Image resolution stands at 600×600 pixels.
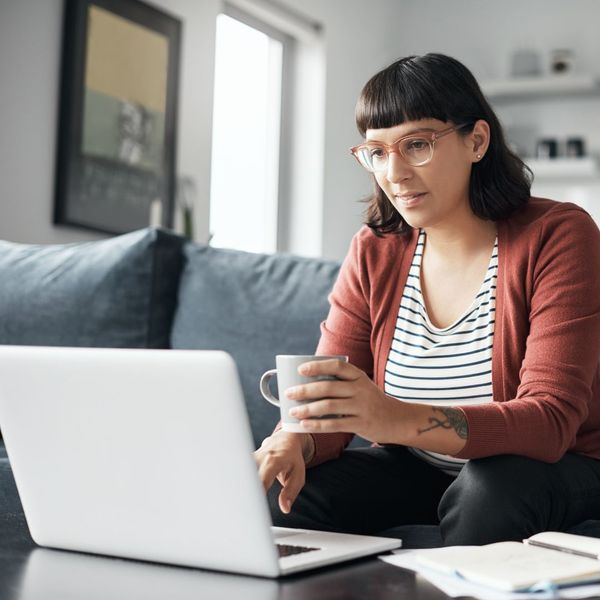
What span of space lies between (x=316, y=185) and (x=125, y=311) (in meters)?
2.66

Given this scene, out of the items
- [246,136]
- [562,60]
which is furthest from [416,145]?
[562,60]

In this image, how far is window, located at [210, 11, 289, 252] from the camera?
4.34 m

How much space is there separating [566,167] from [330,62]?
1.18 metres

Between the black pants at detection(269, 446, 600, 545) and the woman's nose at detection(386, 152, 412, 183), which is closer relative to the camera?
the black pants at detection(269, 446, 600, 545)

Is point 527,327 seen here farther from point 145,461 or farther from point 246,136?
point 246,136

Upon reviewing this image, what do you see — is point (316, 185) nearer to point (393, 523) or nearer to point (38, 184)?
point (38, 184)

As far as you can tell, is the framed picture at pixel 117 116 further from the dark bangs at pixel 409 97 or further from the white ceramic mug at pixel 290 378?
the white ceramic mug at pixel 290 378

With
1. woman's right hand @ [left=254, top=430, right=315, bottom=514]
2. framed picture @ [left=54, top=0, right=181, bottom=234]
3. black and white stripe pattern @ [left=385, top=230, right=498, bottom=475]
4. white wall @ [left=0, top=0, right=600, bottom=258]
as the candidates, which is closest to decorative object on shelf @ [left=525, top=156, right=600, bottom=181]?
white wall @ [left=0, top=0, right=600, bottom=258]

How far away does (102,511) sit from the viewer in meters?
1.06

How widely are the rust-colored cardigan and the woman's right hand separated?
0.43ft

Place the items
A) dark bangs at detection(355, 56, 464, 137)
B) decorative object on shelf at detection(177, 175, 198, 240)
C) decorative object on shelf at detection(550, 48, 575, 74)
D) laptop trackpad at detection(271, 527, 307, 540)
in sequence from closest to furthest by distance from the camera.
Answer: laptop trackpad at detection(271, 527, 307, 540)
dark bangs at detection(355, 56, 464, 137)
decorative object on shelf at detection(177, 175, 198, 240)
decorative object on shelf at detection(550, 48, 575, 74)

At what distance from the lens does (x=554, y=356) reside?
1356 mm

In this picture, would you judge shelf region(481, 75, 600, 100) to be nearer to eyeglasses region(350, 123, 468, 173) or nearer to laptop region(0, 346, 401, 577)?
eyeglasses region(350, 123, 468, 173)

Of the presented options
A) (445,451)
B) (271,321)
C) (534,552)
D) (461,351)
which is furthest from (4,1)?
(534,552)
